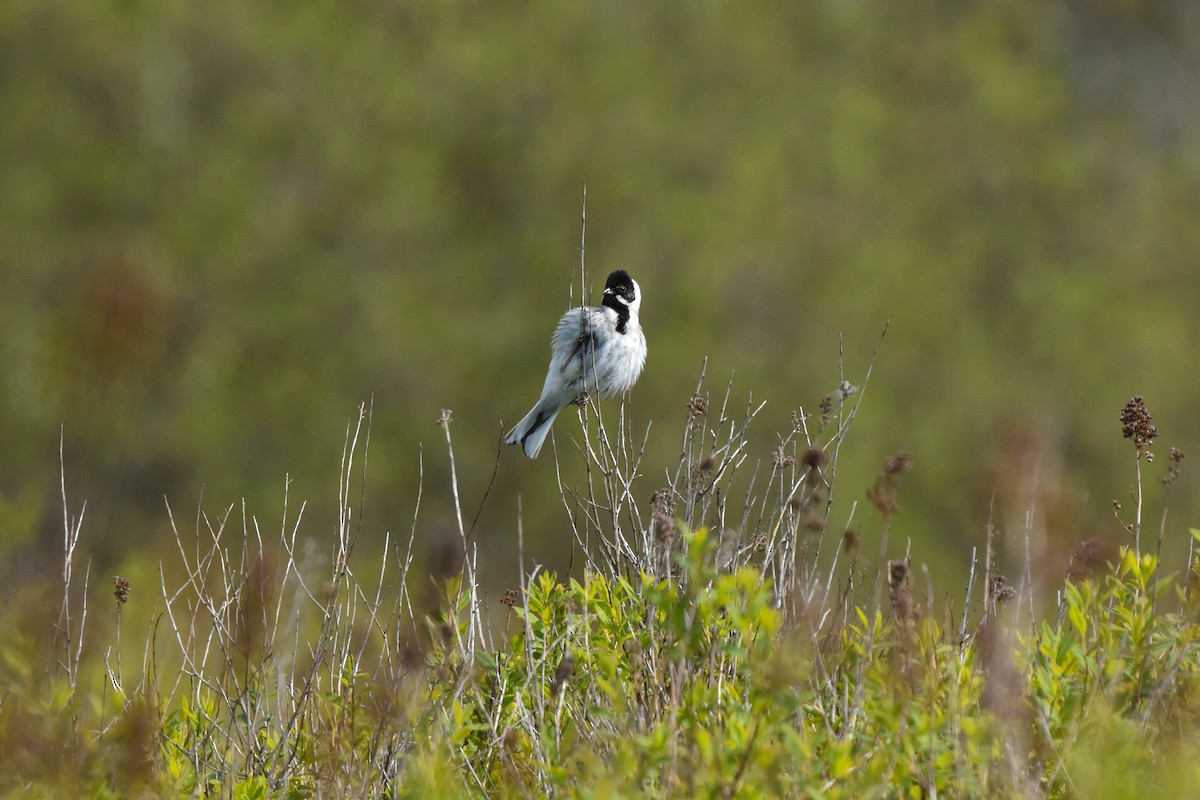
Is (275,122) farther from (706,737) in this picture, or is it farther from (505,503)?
(706,737)

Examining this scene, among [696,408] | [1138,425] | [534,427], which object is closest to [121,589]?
[696,408]

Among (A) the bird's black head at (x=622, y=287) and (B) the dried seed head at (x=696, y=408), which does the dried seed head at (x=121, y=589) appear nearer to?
(B) the dried seed head at (x=696, y=408)

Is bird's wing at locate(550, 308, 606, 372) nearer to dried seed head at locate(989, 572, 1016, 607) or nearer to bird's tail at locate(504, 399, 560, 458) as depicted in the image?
bird's tail at locate(504, 399, 560, 458)

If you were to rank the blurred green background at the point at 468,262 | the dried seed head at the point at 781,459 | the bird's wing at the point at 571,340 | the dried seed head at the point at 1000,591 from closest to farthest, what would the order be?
the dried seed head at the point at 1000,591, the dried seed head at the point at 781,459, the bird's wing at the point at 571,340, the blurred green background at the point at 468,262

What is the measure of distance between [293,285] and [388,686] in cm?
2501

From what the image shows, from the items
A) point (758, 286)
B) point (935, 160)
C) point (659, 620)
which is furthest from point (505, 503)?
point (659, 620)

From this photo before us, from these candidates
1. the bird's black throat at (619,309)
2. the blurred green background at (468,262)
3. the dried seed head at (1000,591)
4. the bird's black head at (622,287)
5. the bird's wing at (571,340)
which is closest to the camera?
the dried seed head at (1000,591)

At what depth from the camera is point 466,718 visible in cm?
366

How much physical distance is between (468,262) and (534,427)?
23.0 meters

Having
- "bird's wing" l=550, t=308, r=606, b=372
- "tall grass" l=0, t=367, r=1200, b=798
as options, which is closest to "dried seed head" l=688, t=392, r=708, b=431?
"tall grass" l=0, t=367, r=1200, b=798

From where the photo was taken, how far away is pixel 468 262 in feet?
101

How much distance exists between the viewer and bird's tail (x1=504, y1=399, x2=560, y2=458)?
7.88m

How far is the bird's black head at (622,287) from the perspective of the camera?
8.01 m

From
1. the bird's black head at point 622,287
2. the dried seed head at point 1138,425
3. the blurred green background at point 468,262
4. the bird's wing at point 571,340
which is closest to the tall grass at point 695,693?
the dried seed head at point 1138,425
